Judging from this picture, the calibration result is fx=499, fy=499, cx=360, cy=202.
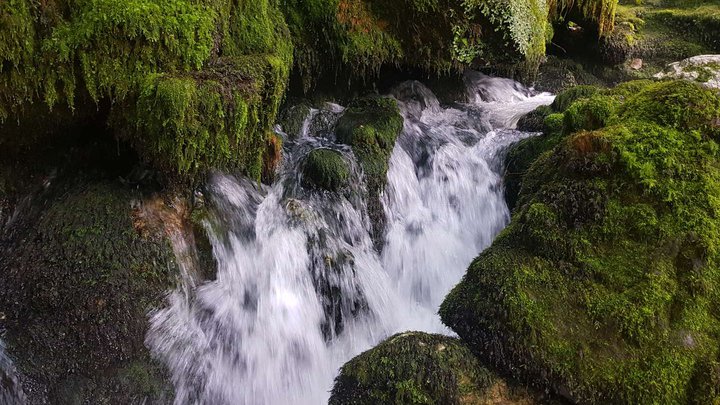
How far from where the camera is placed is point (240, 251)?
4.36 metres

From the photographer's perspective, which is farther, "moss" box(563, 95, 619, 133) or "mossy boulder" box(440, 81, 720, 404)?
"moss" box(563, 95, 619, 133)

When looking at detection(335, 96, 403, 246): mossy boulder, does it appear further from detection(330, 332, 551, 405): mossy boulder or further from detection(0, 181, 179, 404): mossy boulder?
detection(330, 332, 551, 405): mossy boulder

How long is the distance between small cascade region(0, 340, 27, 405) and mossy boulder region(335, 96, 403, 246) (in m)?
3.23

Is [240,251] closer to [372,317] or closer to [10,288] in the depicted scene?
[372,317]

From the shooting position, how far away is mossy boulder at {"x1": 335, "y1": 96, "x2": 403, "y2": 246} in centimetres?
537

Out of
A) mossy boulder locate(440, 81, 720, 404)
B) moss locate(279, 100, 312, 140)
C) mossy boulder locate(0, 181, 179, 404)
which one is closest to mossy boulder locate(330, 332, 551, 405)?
mossy boulder locate(440, 81, 720, 404)

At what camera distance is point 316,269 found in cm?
457

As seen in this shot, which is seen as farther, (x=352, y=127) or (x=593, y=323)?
(x=352, y=127)

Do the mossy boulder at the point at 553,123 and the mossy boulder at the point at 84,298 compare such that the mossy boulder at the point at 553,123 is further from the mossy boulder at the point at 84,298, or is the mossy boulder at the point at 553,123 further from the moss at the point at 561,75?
the mossy boulder at the point at 84,298

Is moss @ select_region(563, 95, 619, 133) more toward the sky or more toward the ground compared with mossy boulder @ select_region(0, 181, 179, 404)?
→ more toward the sky

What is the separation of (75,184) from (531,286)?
11.2 feet

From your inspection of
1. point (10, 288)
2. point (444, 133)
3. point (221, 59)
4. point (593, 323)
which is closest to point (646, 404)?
point (593, 323)

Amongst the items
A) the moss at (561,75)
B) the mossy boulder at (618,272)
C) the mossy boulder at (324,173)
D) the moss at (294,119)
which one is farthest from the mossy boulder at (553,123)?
the moss at (561,75)

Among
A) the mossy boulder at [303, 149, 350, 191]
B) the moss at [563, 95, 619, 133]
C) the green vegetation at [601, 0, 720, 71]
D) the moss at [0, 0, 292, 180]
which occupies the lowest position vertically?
the green vegetation at [601, 0, 720, 71]
